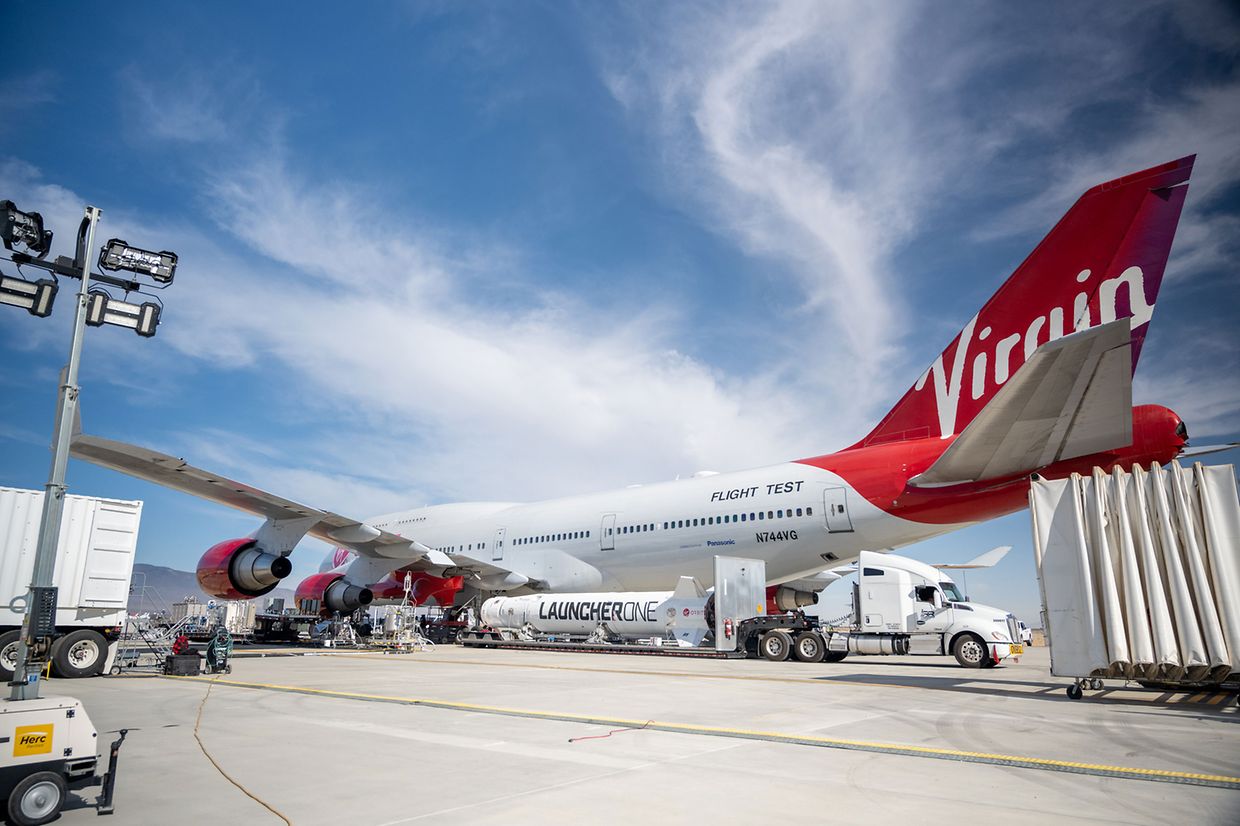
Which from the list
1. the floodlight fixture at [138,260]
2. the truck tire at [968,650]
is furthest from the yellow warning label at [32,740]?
the truck tire at [968,650]

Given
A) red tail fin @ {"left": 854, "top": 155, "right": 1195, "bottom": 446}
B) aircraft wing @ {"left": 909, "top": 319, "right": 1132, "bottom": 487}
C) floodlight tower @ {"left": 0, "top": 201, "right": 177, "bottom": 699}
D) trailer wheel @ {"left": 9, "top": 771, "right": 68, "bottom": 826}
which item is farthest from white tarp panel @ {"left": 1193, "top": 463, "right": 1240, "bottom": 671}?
floodlight tower @ {"left": 0, "top": 201, "right": 177, "bottom": 699}

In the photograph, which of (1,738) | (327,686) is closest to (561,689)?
(327,686)

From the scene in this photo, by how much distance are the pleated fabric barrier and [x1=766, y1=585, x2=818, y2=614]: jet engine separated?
13571mm

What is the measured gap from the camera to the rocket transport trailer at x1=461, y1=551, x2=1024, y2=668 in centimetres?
1739

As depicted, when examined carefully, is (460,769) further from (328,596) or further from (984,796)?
(328,596)

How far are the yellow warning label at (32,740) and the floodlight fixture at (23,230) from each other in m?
4.08

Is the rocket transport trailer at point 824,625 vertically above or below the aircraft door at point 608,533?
below

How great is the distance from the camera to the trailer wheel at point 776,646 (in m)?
18.7

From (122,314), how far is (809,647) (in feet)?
54.2

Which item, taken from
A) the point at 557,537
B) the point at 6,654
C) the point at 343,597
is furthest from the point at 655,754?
the point at 343,597

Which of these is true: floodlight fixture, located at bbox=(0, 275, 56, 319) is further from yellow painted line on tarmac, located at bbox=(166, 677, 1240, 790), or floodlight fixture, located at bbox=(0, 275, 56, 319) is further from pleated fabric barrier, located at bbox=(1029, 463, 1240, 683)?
pleated fabric barrier, located at bbox=(1029, 463, 1240, 683)

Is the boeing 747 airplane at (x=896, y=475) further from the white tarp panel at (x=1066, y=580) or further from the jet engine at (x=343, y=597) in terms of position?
the white tarp panel at (x=1066, y=580)

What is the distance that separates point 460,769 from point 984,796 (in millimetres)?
3678

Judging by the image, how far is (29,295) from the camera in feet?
→ 20.2
